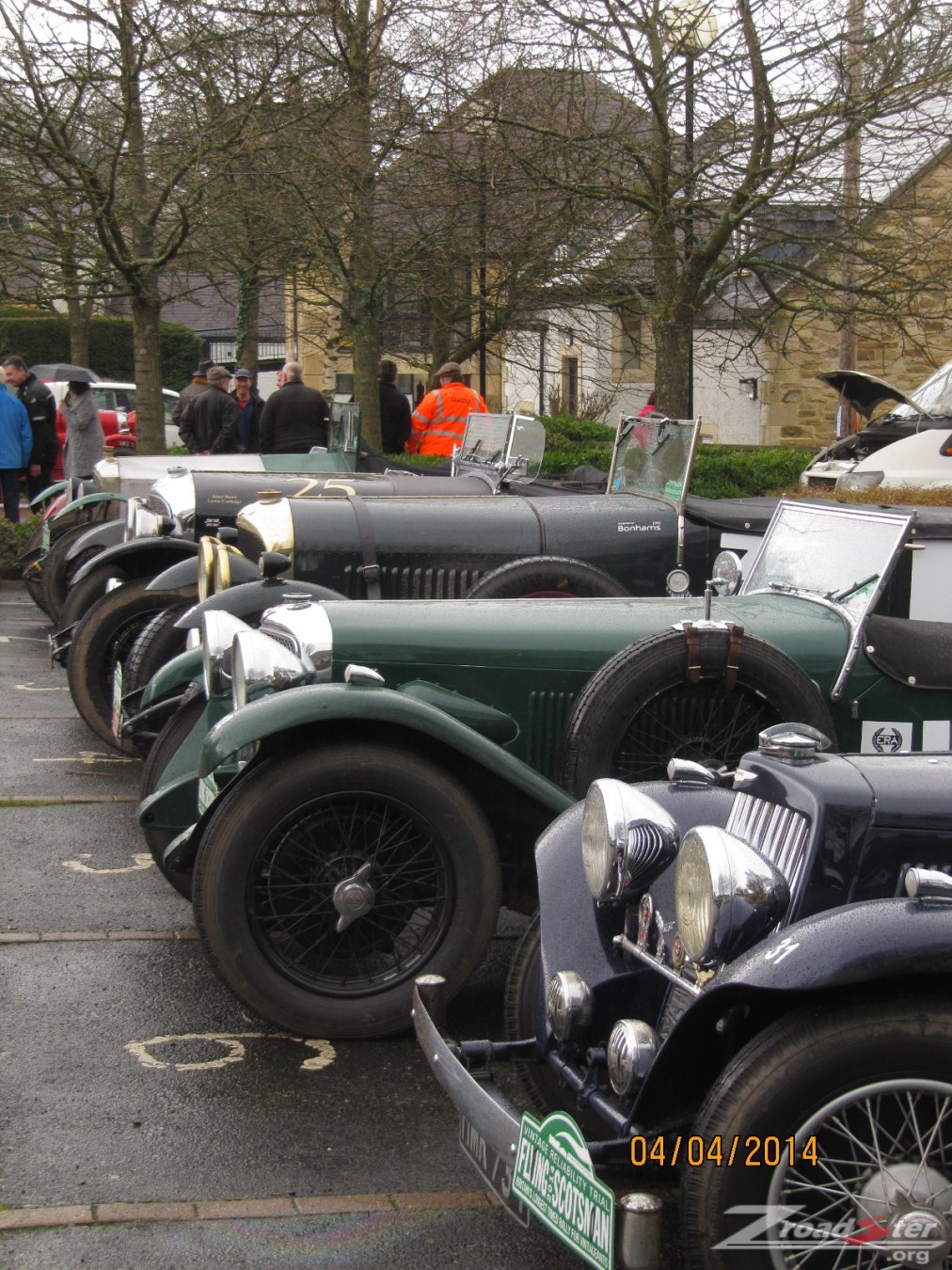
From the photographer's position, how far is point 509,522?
7184 millimetres

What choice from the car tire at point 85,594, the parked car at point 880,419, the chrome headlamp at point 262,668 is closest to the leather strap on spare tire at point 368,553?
the car tire at point 85,594

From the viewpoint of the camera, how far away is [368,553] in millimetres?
6980

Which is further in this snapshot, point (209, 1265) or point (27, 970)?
point (27, 970)

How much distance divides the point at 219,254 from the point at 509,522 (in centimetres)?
840

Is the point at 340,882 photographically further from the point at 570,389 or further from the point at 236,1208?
the point at 570,389

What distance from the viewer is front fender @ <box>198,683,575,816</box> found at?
3.85m

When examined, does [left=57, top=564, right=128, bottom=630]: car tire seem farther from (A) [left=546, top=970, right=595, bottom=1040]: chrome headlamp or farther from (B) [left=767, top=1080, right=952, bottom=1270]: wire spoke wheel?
(B) [left=767, top=1080, right=952, bottom=1270]: wire spoke wheel

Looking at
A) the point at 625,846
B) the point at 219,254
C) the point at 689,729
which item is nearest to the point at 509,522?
the point at 689,729

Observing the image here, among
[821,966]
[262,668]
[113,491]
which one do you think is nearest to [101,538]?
[113,491]

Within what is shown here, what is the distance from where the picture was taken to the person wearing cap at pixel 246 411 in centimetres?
1370

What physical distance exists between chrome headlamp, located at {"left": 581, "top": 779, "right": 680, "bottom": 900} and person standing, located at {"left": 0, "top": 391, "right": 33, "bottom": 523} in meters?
12.5

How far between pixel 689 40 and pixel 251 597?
7.34 m

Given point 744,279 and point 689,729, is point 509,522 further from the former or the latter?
point 744,279

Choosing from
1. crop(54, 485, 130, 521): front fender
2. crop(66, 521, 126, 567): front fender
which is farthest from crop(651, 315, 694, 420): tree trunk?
crop(66, 521, 126, 567): front fender
